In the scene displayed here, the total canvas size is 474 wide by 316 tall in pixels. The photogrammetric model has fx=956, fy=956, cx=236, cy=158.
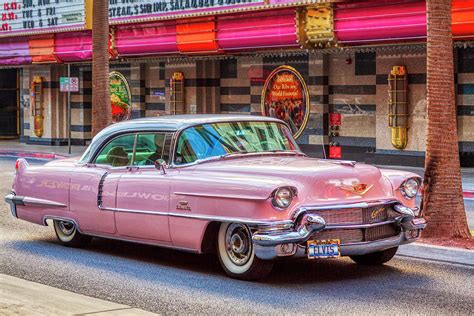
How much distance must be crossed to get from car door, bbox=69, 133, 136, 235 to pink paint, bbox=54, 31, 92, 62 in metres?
22.0

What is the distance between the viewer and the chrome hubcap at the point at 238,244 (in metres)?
9.22

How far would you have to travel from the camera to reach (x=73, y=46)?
1325 inches

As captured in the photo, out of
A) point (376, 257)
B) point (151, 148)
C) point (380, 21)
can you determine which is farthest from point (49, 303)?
point (380, 21)

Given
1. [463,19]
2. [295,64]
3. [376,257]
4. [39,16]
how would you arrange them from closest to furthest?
[376,257] < [463,19] < [295,64] < [39,16]

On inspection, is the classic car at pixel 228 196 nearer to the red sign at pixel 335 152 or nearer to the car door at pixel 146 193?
the car door at pixel 146 193

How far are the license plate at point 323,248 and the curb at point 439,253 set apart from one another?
1.97m

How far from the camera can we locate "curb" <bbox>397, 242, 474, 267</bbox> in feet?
33.8

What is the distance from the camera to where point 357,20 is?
23375mm

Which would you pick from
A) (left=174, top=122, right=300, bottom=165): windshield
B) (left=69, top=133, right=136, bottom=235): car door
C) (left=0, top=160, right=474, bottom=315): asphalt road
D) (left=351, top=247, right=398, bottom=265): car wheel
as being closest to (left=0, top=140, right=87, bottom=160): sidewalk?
(left=69, top=133, right=136, bottom=235): car door

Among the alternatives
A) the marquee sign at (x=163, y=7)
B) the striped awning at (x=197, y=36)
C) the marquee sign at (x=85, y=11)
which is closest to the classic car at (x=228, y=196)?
the marquee sign at (x=85, y=11)

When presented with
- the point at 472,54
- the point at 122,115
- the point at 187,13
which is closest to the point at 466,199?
the point at 472,54

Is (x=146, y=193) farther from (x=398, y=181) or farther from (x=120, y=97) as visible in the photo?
(x=120, y=97)

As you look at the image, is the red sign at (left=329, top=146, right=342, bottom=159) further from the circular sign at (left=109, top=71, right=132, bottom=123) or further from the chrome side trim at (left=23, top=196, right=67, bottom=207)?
the chrome side trim at (left=23, top=196, right=67, bottom=207)

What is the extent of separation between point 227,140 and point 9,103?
3695 cm
